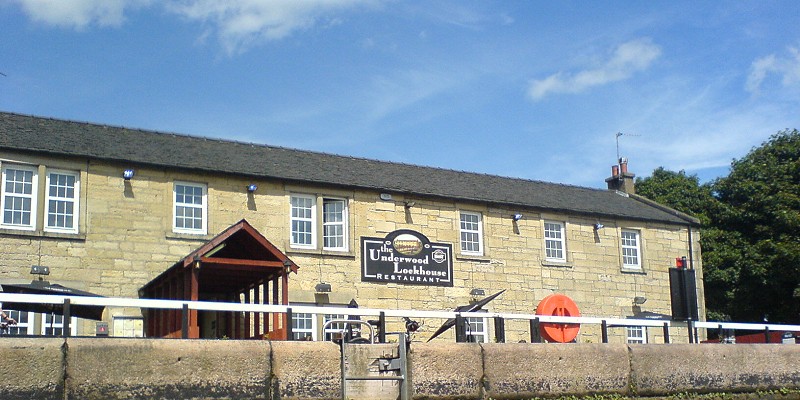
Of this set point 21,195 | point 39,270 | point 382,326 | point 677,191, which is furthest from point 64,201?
point 677,191

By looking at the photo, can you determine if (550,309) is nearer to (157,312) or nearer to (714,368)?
(714,368)

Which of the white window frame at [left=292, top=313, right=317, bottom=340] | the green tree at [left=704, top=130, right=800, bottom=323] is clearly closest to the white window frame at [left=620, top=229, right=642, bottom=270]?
the green tree at [left=704, top=130, right=800, bottom=323]

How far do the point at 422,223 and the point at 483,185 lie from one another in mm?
3208

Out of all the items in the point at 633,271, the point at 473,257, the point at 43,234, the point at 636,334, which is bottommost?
the point at 636,334

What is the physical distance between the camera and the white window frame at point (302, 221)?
70.0 feet

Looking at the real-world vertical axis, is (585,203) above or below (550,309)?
above

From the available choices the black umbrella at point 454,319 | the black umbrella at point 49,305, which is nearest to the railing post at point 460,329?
the black umbrella at point 454,319

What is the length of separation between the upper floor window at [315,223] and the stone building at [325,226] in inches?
1.3

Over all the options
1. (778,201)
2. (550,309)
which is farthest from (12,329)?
(778,201)

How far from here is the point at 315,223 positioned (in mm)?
21641

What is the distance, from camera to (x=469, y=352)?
12.2 meters

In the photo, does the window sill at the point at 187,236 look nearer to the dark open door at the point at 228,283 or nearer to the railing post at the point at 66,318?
the dark open door at the point at 228,283

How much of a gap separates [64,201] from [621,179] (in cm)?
1891

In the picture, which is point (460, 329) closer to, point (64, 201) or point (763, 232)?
point (64, 201)
